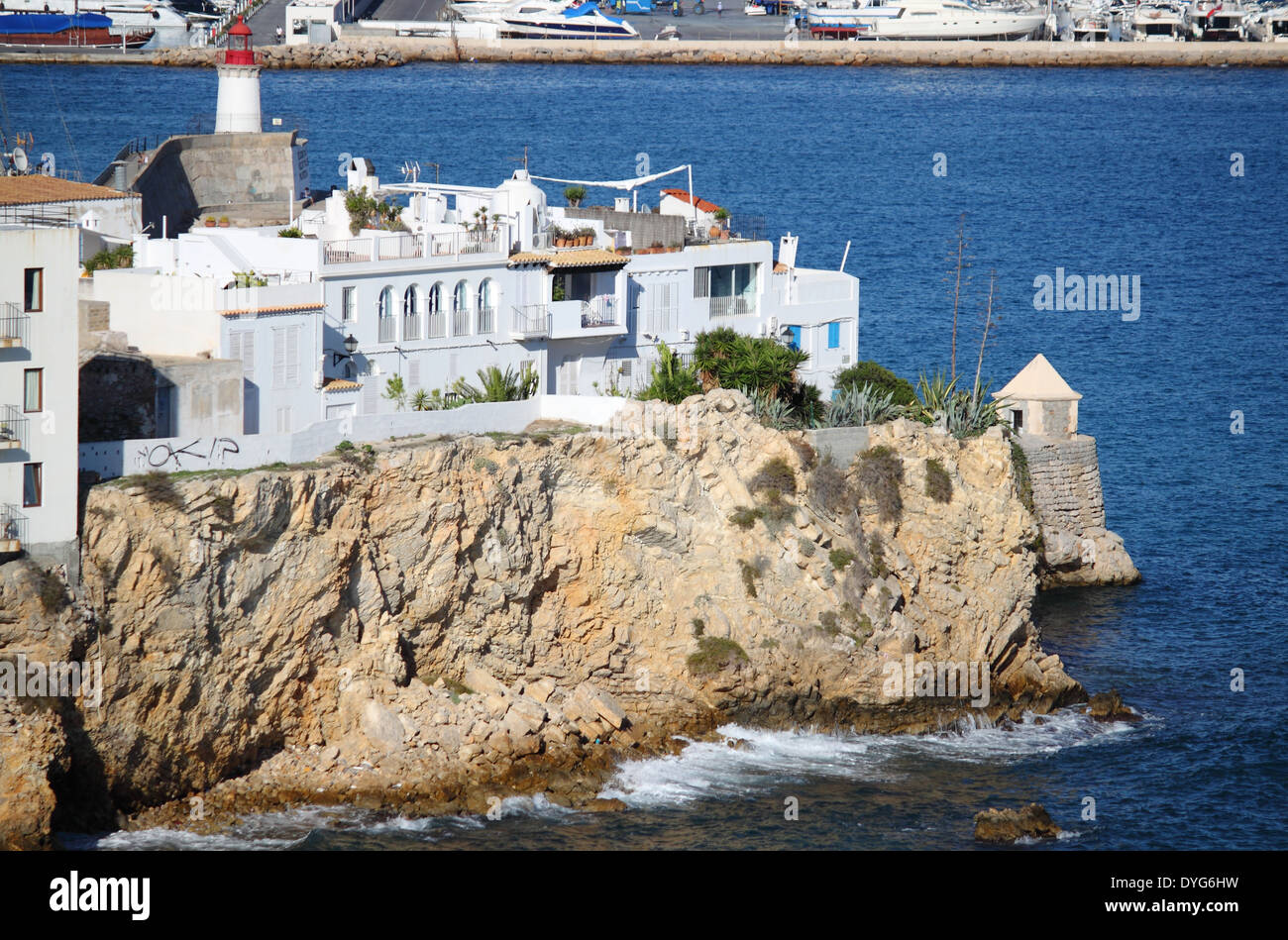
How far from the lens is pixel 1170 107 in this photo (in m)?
171

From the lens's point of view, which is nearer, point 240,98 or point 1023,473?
point 1023,473

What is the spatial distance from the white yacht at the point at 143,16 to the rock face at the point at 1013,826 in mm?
144717

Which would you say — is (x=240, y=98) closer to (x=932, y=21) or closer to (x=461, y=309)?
(x=461, y=309)

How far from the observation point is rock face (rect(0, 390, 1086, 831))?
142 feet

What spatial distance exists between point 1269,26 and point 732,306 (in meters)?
152

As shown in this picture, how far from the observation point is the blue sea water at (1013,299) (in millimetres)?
47219

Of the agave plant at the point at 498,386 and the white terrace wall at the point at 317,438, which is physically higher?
the agave plant at the point at 498,386

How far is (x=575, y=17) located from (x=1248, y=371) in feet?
379

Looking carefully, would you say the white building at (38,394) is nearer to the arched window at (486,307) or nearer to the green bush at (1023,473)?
the arched window at (486,307)

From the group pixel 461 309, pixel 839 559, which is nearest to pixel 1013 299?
pixel 839 559

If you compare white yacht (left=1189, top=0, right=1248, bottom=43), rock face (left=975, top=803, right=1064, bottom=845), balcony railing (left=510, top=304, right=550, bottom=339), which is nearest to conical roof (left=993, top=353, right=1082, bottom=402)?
balcony railing (left=510, top=304, right=550, bottom=339)

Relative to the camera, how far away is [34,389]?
42.3 meters

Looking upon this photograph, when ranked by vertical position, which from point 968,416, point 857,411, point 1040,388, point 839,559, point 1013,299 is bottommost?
point 839,559

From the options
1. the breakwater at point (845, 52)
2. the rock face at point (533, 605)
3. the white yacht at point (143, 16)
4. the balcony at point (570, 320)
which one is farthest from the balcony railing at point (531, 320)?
the breakwater at point (845, 52)
